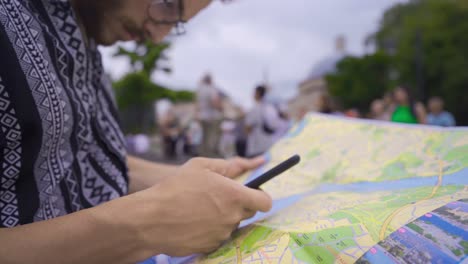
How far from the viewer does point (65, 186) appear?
2.29 ft

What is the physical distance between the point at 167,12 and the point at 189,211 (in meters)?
0.45

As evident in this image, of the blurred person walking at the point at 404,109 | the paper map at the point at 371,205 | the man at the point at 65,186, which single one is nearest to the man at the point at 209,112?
the blurred person walking at the point at 404,109

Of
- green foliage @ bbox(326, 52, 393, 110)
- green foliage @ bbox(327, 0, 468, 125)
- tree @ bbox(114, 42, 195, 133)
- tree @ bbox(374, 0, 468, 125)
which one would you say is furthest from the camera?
green foliage @ bbox(326, 52, 393, 110)

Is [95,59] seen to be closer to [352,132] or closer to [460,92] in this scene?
[352,132]

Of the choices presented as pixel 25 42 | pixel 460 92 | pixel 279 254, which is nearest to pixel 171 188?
pixel 279 254

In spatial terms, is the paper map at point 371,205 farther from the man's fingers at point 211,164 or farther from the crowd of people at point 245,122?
the crowd of people at point 245,122

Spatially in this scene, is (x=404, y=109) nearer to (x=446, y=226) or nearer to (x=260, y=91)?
(x=260, y=91)

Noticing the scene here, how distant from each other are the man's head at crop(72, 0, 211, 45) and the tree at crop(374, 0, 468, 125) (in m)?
18.6

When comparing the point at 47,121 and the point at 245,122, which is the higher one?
the point at 47,121

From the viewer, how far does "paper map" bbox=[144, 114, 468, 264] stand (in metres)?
0.52

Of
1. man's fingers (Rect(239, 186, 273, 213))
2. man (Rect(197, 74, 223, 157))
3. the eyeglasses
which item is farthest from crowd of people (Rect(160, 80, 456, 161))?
man's fingers (Rect(239, 186, 273, 213))

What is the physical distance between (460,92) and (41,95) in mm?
21468

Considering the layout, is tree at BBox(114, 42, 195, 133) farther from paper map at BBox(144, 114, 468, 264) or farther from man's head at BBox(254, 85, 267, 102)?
paper map at BBox(144, 114, 468, 264)

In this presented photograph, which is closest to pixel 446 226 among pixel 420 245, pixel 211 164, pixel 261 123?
pixel 420 245
